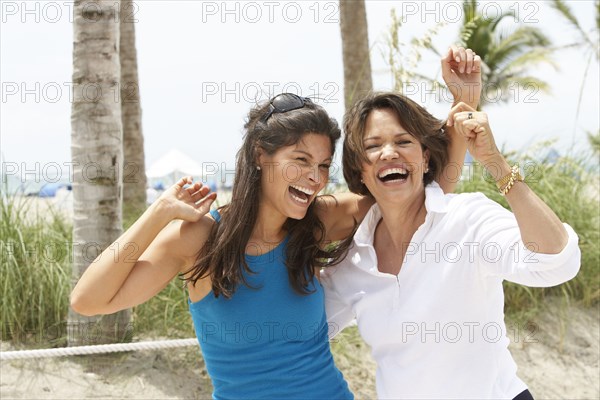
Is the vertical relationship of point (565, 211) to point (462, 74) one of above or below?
below

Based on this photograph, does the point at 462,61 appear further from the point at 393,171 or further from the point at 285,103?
the point at 285,103

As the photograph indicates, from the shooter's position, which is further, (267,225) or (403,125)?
(267,225)

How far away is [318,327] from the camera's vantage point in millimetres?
2484

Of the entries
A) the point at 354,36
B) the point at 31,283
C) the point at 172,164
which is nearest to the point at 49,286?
the point at 31,283

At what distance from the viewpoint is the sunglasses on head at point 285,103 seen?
8.14ft

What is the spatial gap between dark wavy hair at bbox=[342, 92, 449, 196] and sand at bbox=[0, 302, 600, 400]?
2.55 m

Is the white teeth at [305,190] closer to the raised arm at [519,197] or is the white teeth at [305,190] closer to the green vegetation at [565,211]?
the raised arm at [519,197]

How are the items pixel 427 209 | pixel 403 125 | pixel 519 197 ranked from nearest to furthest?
pixel 519 197 → pixel 427 209 → pixel 403 125

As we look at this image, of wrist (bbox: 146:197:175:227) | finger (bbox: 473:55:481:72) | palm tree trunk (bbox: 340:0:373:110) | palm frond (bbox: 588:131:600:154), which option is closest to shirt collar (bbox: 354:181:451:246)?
finger (bbox: 473:55:481:72)

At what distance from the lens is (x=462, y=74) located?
2.58m

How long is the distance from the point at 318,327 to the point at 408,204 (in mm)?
534

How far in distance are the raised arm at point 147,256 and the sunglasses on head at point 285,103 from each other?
366 millimetres

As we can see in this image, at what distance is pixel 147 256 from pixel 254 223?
40 cm

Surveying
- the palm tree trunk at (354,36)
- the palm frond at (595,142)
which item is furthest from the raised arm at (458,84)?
the palm tree trunk at (354,36)
